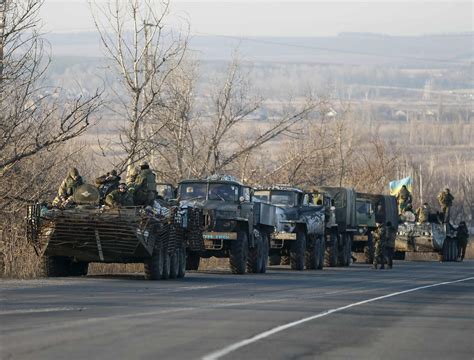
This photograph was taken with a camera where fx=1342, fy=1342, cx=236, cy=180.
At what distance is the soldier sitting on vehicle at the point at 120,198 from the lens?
28031mm

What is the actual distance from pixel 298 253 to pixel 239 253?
6.65 metres

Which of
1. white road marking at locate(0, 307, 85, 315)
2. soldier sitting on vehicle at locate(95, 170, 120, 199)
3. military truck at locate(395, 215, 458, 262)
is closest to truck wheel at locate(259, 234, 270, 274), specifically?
soldier sitting on vehicle at locate(95, 170, 120, 199)

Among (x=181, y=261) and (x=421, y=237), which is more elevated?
(x=421, y=237)

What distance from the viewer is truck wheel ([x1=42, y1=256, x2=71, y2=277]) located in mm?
28406

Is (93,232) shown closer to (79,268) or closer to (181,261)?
(79,268)

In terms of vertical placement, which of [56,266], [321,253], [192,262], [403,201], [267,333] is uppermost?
[403,201]

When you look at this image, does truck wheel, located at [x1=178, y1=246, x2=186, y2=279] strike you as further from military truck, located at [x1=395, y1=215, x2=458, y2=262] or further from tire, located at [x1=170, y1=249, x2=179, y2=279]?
military truck, located at [x1=395, y1=215, x2=458, y2=262]

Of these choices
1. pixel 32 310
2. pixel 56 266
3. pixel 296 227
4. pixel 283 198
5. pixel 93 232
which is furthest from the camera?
pixel 283 198

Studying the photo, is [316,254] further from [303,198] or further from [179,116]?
[179,116]

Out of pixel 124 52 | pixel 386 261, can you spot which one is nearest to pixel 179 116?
pixel 124 52

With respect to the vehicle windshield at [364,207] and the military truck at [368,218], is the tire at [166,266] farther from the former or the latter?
the vehicle windshield at [364,207]

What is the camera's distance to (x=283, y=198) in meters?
41.1

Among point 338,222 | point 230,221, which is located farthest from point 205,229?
point 338,222

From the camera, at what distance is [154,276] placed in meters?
28.5
